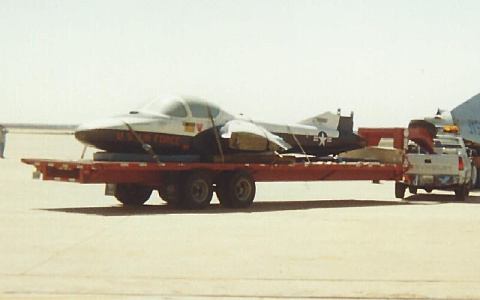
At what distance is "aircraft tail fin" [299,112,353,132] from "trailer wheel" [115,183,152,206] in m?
4.91

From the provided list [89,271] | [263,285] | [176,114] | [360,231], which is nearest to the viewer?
[263,285]

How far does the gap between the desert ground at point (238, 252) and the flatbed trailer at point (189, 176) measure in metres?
0.44

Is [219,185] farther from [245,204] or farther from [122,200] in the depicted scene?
[122,200]

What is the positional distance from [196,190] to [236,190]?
1.11 m

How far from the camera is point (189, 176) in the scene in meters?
17.3

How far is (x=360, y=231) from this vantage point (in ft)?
44.3

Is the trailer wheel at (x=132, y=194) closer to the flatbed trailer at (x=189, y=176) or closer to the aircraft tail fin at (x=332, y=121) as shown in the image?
the flatbed trailer at (x=189, y=176)

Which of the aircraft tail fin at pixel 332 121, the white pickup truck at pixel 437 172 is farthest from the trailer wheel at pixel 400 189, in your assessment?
the aircraft tail fin at pixel 332 121

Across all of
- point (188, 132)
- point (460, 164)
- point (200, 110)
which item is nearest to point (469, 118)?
point (460, 164)

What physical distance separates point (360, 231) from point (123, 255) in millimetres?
4612

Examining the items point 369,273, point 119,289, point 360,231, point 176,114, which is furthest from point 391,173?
point 119,289

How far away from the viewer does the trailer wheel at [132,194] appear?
18484 mm

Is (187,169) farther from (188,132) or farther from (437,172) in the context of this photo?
(437,172)

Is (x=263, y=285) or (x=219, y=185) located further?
(x=219, y=185)
